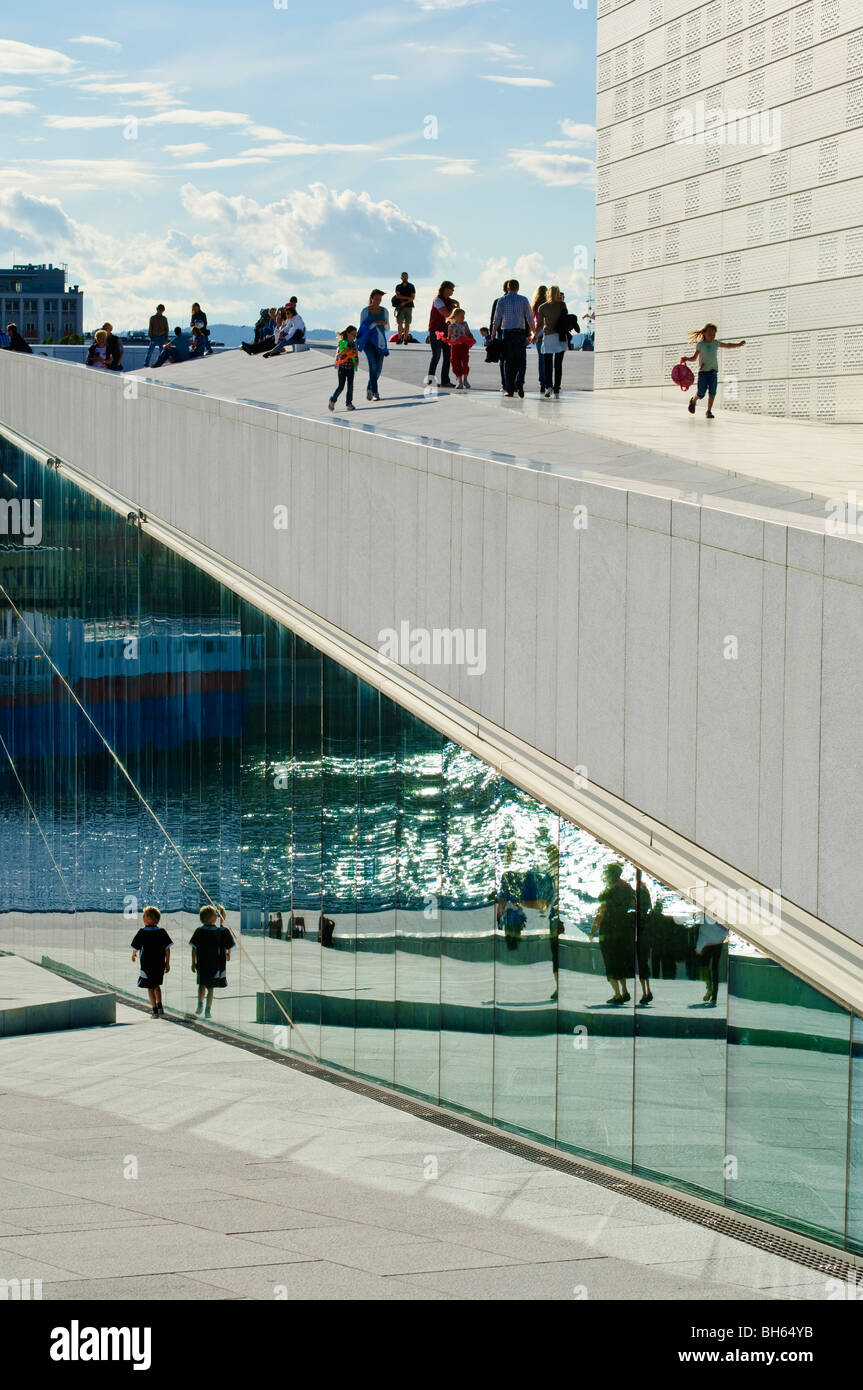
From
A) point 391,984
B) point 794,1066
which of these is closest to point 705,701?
point 794,1066

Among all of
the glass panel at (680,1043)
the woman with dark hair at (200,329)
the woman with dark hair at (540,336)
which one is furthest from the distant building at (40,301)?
the glass panel at (680,1043)

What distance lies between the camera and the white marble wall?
7.31m

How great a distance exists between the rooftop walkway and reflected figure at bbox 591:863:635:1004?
242 centimetres

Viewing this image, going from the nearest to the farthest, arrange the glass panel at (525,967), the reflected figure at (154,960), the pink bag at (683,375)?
the glass panel at (525,967)
the reflected figure at (154,960)
the pink bag at (683,375)

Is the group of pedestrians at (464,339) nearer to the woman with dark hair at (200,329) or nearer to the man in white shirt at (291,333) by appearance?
the man in white shirt at (291,333)

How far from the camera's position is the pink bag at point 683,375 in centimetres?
2060

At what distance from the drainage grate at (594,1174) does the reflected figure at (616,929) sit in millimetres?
1109

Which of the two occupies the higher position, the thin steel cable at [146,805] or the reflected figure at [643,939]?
the reflected figure at [643,939]

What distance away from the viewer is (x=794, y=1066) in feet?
27.5

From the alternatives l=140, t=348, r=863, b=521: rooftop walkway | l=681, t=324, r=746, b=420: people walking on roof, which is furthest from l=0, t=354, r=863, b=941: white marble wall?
l=681, t=324, r=746, b=420: people walking on roof

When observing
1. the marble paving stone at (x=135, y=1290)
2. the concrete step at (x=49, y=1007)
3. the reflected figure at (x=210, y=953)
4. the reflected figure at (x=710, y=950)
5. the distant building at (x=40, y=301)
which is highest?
the distant building at (x=40, y=301)

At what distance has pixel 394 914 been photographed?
522 inches

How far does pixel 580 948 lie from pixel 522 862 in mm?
810

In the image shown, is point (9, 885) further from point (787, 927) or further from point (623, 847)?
point (787, 927)
